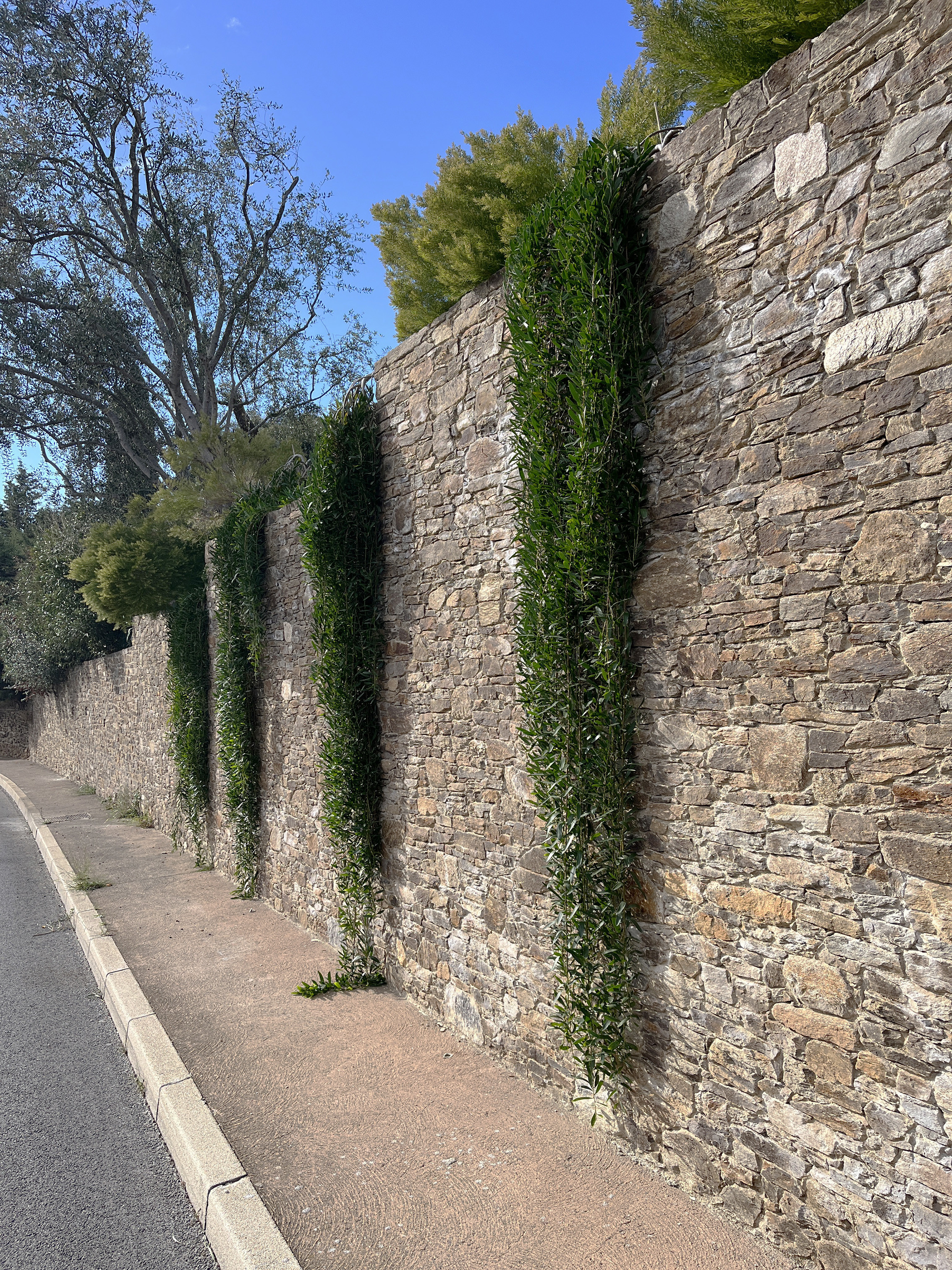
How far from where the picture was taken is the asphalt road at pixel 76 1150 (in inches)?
117

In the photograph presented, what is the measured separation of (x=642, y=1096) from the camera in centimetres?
319

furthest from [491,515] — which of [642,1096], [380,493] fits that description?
[642,1096]

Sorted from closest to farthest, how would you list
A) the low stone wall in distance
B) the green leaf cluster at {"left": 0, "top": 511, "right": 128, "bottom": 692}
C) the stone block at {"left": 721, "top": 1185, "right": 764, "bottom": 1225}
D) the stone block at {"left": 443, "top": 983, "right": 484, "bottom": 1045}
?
the stone block at {"left": 721, "top": 1185, "right": 764, "bottom": 1225} < the stone block at {"left": 443, "top": 983, "right": 484, "bottom": 1045} < the green leaf cluster at {"left": 0, "top": 511, "right": 128, "bottom": 692} < the low stone wall in distance

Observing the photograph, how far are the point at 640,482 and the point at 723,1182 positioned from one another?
8.51ft

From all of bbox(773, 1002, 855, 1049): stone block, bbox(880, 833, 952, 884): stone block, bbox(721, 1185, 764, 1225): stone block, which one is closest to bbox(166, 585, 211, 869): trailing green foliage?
bbox(721, 1185, 764, 1225): stone block

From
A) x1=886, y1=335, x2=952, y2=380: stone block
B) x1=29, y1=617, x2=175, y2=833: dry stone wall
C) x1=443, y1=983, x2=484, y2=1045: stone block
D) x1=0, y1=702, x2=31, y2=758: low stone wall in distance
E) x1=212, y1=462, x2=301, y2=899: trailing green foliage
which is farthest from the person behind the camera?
x1=0, y1=702, x2=31, y2=758: low stone wall in distance

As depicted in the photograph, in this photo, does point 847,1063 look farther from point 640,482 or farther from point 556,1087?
point 640,482

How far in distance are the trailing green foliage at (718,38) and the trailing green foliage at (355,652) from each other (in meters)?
2.87

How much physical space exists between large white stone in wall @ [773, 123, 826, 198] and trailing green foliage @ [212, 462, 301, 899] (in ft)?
18.5

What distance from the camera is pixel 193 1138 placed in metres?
3.54

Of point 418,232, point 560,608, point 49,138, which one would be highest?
point 49,138

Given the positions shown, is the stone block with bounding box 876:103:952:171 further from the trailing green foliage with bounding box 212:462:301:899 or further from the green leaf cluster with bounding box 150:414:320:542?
the green leaf cluster with bounding box 150:414:320:542

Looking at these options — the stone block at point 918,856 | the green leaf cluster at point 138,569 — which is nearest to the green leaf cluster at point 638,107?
the stone block at point 918,856

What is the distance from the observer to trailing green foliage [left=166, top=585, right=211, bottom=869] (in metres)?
9.97
